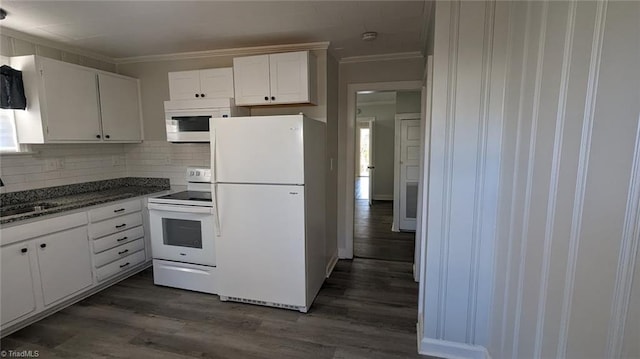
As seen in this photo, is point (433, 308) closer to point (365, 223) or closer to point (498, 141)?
point (498, 141)

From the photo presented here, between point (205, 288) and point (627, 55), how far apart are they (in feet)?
10.2

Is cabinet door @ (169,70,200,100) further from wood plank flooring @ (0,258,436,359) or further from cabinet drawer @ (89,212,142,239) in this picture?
wood plank flooring @ (0,258,436,359)

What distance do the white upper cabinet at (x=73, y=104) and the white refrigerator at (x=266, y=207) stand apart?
151 cm

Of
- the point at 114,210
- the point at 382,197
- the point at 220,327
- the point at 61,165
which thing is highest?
the point at 61,165

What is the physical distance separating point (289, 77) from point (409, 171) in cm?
271

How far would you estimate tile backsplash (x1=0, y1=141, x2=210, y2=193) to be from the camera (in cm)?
276

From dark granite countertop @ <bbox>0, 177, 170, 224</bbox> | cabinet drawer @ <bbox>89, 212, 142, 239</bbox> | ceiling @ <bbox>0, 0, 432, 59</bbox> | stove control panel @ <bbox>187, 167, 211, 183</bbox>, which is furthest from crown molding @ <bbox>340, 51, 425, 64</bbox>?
cabinet drawer @ <bbox>89, 212, 142, 239</bbox>

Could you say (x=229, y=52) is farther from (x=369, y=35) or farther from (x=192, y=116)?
(x=369, y=35)

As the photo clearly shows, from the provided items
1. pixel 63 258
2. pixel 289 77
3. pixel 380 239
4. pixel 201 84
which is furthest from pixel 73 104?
pixel 380 239

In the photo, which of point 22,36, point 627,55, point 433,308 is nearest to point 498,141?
point 627,55

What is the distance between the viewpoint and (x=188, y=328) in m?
2.36

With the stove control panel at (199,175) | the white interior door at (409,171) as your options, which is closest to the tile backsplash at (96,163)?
the stove control panel at (199,175)

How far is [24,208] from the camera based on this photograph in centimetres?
258

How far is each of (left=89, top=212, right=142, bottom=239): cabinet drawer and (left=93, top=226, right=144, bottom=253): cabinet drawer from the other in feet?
0.13
